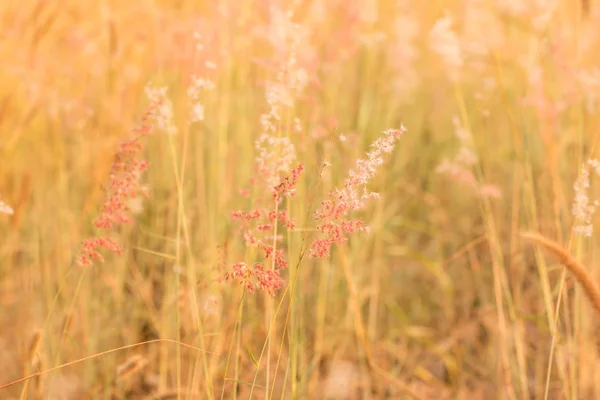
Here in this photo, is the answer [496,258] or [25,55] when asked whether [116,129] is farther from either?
[496,258]

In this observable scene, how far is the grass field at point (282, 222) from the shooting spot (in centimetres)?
155

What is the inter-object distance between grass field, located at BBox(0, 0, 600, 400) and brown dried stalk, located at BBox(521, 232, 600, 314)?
0.94 feet

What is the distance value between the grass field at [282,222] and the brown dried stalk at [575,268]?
0.29 m

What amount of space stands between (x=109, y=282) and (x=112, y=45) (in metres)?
0.59

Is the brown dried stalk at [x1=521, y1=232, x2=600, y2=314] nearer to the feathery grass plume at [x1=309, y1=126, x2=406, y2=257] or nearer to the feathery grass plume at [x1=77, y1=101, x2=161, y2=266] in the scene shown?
the feathery grass plume at [x1=309, y1=126, x2=406, y2=257]

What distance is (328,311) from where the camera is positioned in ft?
5.99

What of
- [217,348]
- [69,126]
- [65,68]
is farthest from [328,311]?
[65,68]

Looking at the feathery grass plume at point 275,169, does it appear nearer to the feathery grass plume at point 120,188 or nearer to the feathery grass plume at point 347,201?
the feathery grass plume at point 347,201

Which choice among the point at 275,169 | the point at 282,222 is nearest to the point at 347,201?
the point at 275,169

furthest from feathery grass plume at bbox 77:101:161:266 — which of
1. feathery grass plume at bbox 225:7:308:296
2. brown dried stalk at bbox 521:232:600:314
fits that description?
brown dried stalk at bbox 521:232:600:314

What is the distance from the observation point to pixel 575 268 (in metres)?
1.06

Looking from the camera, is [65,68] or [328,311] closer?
[328,311]

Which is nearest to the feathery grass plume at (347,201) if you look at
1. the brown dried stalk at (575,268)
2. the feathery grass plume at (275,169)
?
the feathery grass plume at (275,169)

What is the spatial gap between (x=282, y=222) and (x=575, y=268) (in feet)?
2.50
